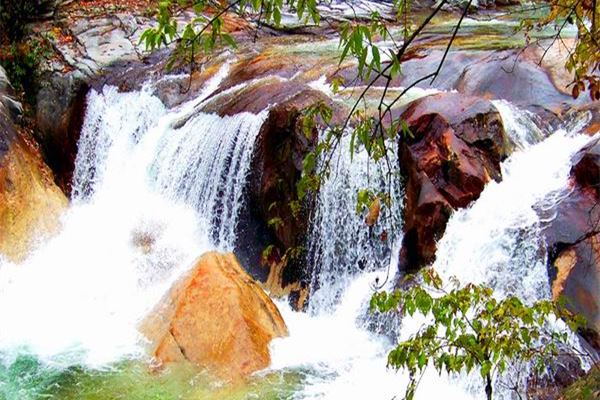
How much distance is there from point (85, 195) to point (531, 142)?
651 centimetres

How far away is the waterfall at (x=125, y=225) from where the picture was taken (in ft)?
22.6

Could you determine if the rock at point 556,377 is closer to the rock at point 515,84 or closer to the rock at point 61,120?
the rock at point 515,84

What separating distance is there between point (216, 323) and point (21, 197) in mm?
4199

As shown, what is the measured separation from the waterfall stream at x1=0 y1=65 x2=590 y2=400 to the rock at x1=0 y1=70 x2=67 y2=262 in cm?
22

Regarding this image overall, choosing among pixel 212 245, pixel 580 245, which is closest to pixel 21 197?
pixel 212 245

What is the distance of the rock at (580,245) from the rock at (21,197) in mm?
6422

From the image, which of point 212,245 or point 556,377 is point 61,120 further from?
point 556,377

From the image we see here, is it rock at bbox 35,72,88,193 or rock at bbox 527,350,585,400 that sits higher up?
rock at bbox 527,350,585,400

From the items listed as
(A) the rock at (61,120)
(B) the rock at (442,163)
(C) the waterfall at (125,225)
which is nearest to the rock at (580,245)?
(B) the rock at (442,163)

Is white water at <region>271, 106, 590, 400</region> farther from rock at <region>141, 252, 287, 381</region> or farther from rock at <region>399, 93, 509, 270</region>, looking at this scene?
rock at <region>141, 252, 287, 381</region>

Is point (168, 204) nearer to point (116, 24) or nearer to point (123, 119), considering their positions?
point (123, 119)

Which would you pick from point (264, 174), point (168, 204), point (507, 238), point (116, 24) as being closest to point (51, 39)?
point (116, 24)

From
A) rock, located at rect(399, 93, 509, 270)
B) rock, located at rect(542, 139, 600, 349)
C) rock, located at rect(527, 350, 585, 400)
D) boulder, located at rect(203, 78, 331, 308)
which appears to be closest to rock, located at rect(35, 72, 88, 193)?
boulder, located at rect(203, 78, 331, 308)

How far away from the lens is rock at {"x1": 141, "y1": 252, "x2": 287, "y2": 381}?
5.89 metres
